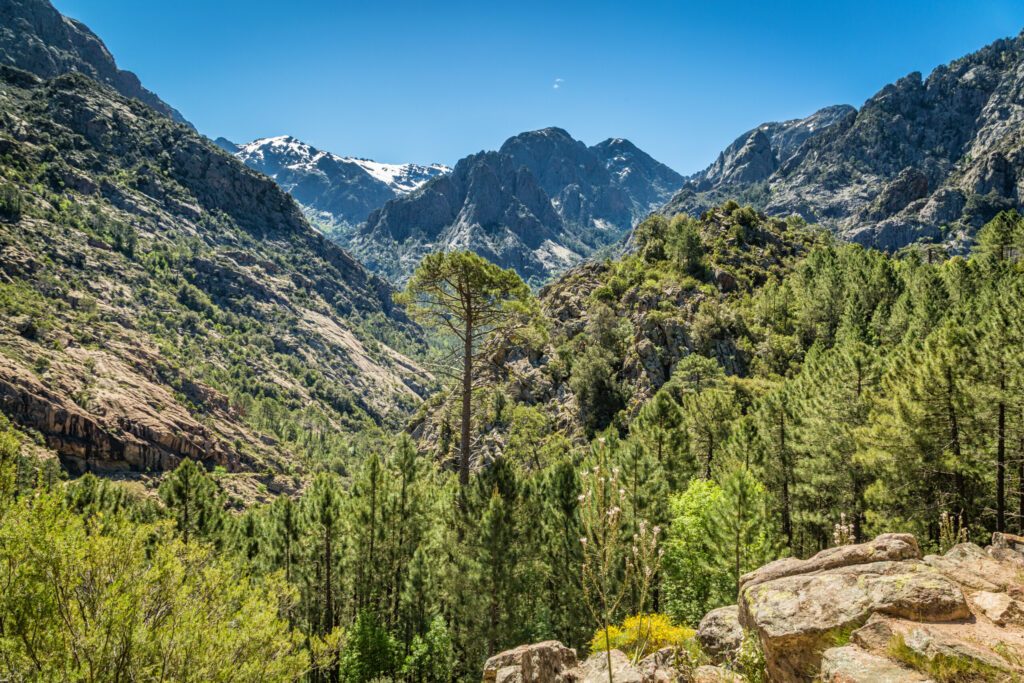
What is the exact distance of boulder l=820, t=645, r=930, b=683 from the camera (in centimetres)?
535

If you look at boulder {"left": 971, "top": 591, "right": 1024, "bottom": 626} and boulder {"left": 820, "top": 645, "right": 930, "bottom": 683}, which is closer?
boulder {"left": 820, "top": 645, "right": 930, "bottom": 683}

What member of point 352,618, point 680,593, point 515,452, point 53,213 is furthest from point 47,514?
point 53,213

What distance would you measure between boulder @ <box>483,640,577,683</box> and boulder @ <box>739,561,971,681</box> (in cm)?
382

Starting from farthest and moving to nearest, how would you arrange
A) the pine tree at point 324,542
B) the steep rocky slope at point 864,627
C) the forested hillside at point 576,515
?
1. the pine tree at point 324,542
2. the forested hillside at point 576,515
3. the steep rocky slope at point 864,627

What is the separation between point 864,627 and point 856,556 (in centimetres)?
252

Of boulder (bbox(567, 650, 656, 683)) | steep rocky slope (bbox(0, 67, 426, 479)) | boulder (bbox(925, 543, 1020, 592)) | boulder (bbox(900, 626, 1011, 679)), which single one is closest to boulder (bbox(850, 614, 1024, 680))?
boulder (bbox(900, 626, 1011, 679))

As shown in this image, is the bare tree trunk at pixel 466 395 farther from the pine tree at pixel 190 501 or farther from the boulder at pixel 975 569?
the pine tree at pixel 190 501

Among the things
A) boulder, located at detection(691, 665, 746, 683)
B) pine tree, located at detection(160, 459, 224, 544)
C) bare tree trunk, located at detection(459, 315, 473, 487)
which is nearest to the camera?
boulder, located at detection(691, 665, 746, 683)

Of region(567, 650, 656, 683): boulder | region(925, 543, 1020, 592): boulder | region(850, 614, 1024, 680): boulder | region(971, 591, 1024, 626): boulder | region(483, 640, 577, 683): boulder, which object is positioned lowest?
region(483, 640, 577, 683): boulder

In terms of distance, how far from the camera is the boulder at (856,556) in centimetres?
846

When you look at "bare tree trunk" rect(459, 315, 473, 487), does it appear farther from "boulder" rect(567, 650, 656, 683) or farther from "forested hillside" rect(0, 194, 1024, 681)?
"boulder" rect(567, 650, 656, 683)

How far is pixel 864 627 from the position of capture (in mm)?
6457

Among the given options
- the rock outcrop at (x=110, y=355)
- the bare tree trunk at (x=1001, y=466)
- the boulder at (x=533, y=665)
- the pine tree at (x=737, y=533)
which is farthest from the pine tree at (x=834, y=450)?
the rock outcrop at (x=110, y=355)

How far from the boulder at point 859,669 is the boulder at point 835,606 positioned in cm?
75
